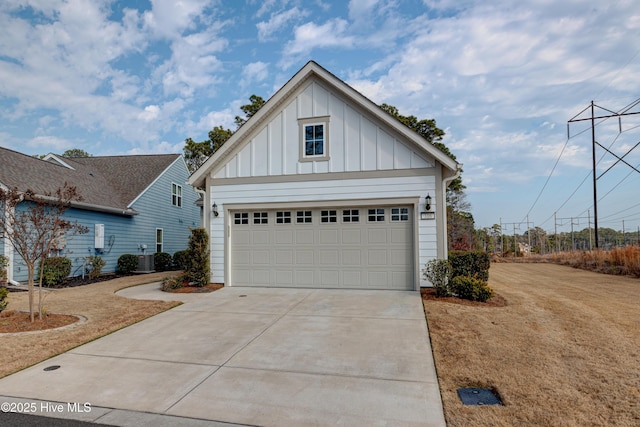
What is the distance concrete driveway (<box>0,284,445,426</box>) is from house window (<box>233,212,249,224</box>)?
4264mm

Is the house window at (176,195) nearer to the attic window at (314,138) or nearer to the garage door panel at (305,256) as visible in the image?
the attic window at (314,138)

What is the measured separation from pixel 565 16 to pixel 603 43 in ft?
8.19

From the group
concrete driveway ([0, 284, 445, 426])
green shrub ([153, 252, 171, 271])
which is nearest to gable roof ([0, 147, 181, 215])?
green shrub ([153, 252, 171, 271])

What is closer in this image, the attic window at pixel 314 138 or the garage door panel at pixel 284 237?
the attic window at pixel 314 138

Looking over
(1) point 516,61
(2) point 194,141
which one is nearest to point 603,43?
(1) point 516,61

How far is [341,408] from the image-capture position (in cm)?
339

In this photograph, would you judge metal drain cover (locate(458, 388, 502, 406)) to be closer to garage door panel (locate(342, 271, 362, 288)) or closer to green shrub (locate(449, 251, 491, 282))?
green shrub (locate(449, 251, 491, 282))

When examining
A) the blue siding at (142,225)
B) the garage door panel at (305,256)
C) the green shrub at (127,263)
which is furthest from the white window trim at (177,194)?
the garage door panel at (305,256)

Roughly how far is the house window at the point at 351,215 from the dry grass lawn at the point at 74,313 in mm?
4958

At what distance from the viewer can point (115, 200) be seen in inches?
632

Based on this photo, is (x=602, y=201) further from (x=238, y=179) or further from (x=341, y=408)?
(x=341, y=408)

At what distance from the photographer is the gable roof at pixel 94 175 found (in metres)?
12.6

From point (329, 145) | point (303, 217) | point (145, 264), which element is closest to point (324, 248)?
point (303, 217)

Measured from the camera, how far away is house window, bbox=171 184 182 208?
66.0 feet
